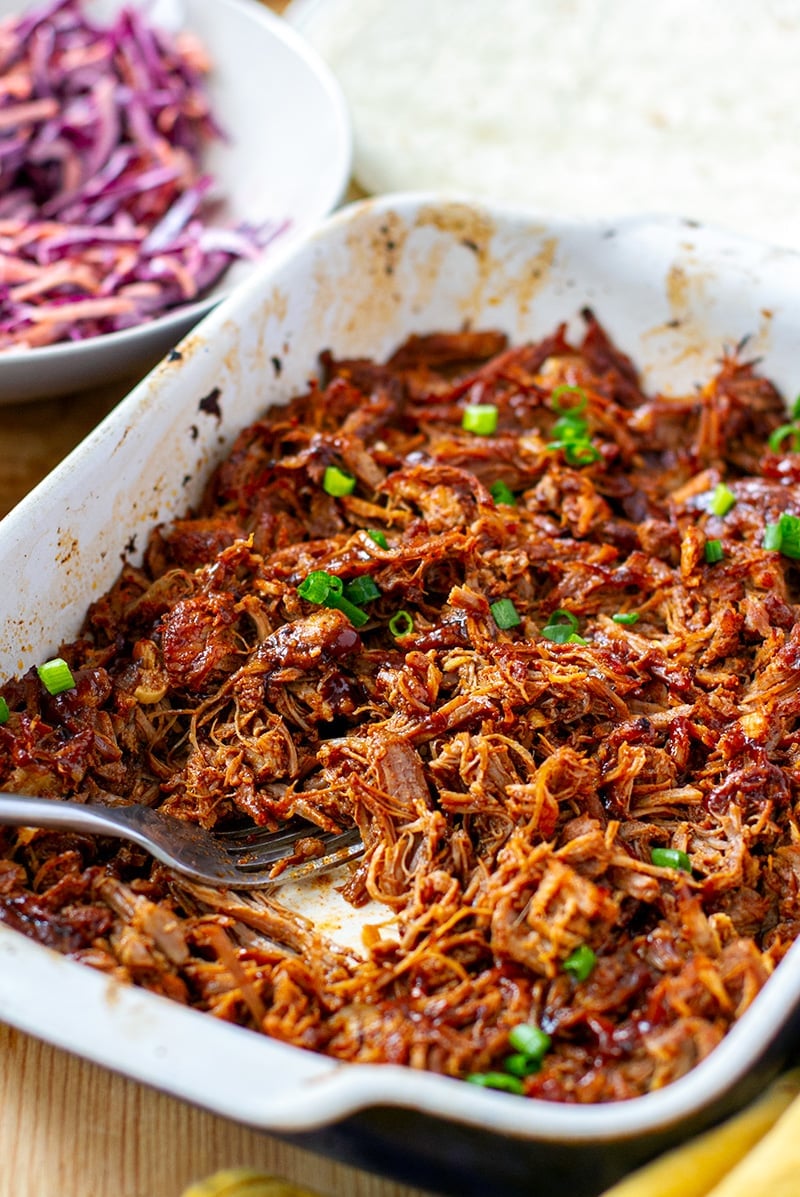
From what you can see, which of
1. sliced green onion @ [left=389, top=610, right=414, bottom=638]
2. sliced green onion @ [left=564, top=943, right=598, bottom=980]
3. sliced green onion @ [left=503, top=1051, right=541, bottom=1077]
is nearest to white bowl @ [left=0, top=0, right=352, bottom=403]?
sliced green onion @ [left=389, top=610, right=414, bottom=638]

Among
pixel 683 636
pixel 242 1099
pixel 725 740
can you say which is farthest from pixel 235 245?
pixel 242 1099

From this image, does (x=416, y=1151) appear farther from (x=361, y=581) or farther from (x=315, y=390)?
(x=315, y=390)

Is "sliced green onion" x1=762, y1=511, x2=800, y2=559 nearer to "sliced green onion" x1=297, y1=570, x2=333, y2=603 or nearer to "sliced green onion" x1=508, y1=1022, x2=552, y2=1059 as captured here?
"sliced green onion" x1=297, y1=570, x2=333, y2=603

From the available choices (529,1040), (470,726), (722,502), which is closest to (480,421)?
(722,502)

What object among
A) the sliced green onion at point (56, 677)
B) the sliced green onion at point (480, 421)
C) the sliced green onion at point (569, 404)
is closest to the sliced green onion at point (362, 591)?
the sliced green onion at point (56, 677)

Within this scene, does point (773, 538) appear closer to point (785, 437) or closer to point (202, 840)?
point (785, 437)
